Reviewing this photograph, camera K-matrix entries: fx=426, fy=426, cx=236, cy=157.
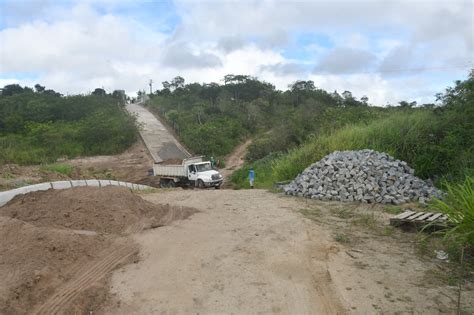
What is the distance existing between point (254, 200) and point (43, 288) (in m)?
8.94

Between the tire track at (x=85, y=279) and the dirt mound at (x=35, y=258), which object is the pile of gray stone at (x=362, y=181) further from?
the dirt mound at (x=35, y=258)

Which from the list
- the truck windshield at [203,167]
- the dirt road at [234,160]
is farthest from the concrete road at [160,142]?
the truck windshield at [203,167]

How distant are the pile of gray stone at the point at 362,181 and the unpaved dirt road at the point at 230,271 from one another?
3367 millimetres

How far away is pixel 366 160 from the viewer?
14602mm

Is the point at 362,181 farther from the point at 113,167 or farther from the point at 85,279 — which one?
the point at 113,167

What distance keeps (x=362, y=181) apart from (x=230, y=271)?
26.4ft

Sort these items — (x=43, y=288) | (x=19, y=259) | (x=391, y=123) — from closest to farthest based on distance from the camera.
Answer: (x=43, y=288) < (x=19, y=259) < (x=391, y=123)

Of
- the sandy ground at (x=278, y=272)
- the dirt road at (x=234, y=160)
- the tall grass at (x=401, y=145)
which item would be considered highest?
the tall grass at (x=401, y=145)

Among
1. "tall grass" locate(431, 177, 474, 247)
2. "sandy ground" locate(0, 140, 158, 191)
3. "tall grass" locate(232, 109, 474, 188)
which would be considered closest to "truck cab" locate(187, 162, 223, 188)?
"tall grass" locate(232, 109, 474, 188)

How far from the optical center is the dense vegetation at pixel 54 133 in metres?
35.5

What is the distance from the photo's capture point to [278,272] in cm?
692

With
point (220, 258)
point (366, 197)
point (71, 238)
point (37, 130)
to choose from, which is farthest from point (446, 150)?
point (37, 130)

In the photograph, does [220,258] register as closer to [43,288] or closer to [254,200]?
[43,288]

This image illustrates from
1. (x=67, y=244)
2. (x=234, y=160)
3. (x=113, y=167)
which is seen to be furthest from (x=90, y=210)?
(x=234, y=160)
